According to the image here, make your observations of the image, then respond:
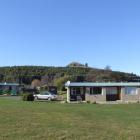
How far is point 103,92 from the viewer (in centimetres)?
6419

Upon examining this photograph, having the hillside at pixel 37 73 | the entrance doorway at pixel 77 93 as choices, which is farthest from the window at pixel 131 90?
the hillside at pixel 37 73

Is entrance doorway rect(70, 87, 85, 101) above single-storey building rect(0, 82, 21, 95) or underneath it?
underneath

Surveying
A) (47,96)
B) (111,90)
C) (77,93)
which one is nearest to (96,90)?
(111,90)

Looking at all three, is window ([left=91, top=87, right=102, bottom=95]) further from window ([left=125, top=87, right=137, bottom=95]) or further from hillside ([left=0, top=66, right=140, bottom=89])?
hillside ([left=0, top=66, right=140, bottom=89])

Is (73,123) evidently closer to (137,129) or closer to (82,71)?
(137,129)

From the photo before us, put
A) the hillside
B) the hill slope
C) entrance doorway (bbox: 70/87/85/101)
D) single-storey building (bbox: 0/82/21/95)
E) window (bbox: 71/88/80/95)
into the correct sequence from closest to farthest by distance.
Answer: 1. entrance doorway (bbox: 70/87/85/101)
2. window (bbox: 71/88/80/95)
3. single-storey building (bbox: 0/82/21/95)
4. the hillside
5. the hill slope

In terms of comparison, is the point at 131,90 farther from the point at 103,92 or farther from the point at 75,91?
the point at 75,91

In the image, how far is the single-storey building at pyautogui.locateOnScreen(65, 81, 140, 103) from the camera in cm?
6353

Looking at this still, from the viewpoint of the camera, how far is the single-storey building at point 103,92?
63.5m

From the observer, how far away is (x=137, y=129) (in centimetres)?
2106

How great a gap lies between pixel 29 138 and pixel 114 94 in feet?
157

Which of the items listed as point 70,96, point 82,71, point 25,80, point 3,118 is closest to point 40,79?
point 25,80

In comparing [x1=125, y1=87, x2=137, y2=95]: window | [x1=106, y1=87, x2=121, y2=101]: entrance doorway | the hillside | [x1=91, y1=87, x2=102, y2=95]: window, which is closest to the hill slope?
the hillside

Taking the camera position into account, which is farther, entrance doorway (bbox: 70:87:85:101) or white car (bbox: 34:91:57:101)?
white car (bbox: 34:91:57:101)
